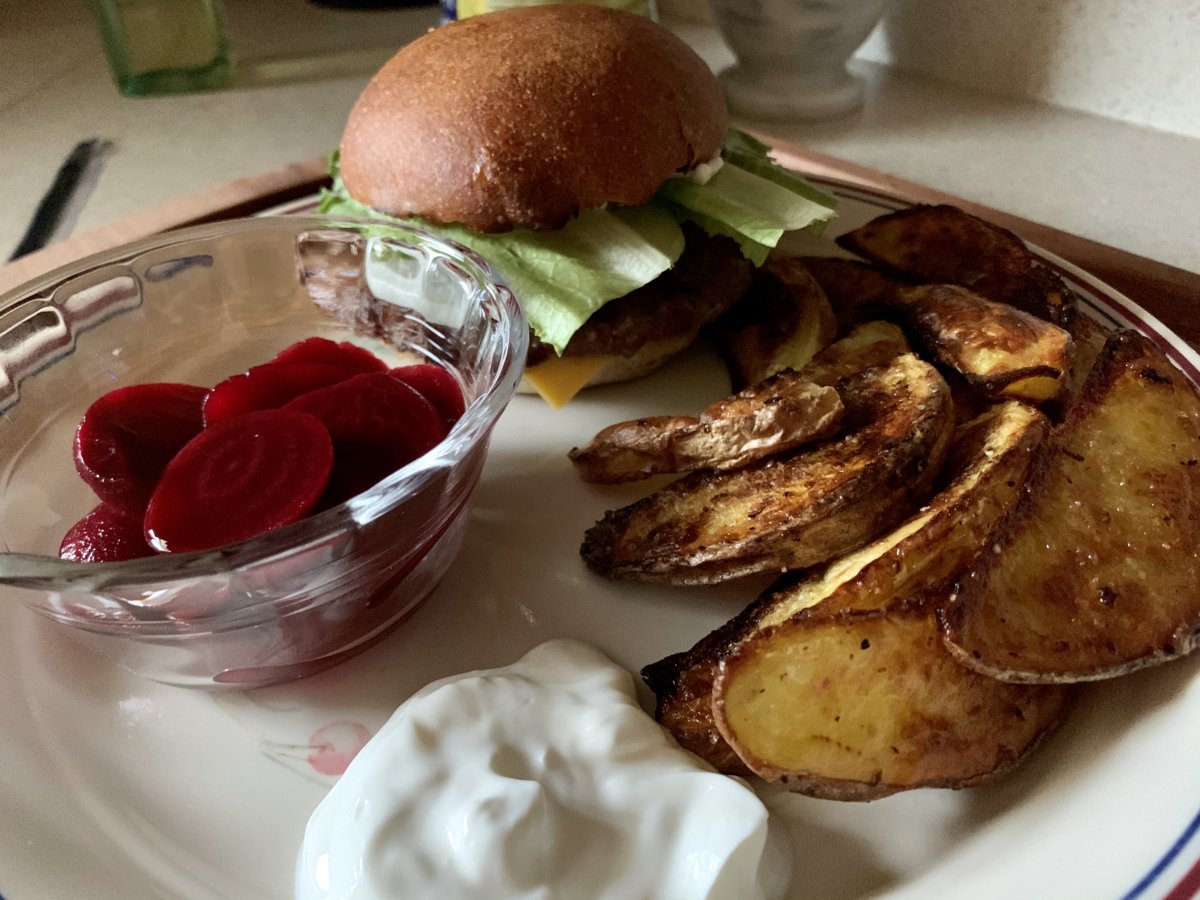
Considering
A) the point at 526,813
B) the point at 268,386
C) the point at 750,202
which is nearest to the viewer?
the point at 526,813

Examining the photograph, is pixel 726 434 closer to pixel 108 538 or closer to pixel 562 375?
pixel 562 375

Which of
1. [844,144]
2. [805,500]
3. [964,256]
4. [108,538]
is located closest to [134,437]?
[108,538]

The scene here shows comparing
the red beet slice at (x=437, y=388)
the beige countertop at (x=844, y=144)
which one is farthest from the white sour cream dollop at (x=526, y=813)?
the beige countertop at (x=844, y=144)

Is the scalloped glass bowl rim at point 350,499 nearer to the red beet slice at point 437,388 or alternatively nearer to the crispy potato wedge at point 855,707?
the red beet slice at point 437,388

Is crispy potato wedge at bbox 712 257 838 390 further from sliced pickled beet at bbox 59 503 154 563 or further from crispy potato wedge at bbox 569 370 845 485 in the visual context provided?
sliced pickled beet at bbox 59 503 154 563

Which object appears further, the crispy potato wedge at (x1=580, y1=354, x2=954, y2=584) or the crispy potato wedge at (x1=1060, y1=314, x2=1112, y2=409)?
the crispy potato wedge at (x1=1060, y1=314, x2=1112, y2=409)

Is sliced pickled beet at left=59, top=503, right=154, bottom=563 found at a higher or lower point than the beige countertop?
higher

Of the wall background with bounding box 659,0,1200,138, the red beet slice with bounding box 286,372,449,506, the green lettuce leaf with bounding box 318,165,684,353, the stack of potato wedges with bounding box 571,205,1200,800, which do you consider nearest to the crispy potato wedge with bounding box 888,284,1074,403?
the stack of potato wedges with bounding box 571,205,1200,800
